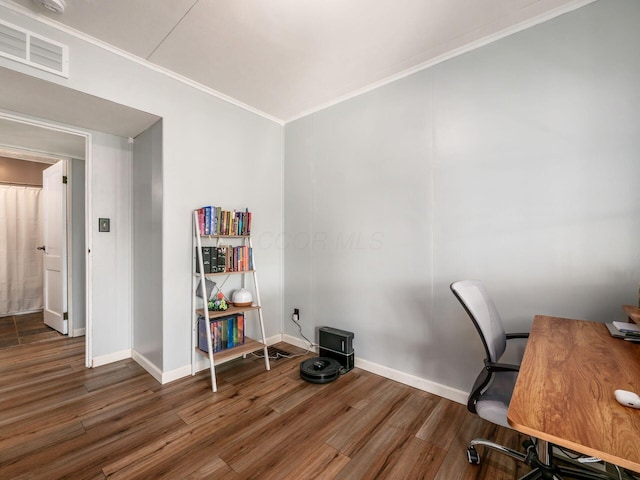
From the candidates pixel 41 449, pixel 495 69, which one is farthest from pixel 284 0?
pixel 41 449

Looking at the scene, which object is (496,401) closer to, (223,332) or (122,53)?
(223,332)

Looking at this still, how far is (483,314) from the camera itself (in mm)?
1507

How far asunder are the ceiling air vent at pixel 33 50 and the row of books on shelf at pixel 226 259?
1.60 metres

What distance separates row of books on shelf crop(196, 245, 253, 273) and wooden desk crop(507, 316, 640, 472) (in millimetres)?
2315

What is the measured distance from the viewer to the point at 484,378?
136 cm

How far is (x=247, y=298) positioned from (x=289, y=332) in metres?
0.88

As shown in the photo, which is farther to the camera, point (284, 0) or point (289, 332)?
point (289, 332)

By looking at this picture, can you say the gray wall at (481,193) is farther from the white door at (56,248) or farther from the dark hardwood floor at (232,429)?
the white door at (56,248)

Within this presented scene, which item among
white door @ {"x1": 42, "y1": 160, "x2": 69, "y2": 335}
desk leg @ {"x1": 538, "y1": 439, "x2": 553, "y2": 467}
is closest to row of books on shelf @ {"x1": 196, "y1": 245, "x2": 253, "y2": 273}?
white door @ {"x1": 42, "y1": 160, "x2": 69, "y2": 335}

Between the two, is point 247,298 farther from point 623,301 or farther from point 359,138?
point 623,301

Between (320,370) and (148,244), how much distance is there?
6.50 feet

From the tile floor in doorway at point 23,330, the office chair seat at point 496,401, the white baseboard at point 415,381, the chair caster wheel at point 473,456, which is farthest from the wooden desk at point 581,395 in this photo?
the tile floor in doorway at point 23,330

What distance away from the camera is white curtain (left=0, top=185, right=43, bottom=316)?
438 centimetres

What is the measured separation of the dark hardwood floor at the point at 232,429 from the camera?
1.55 metres
